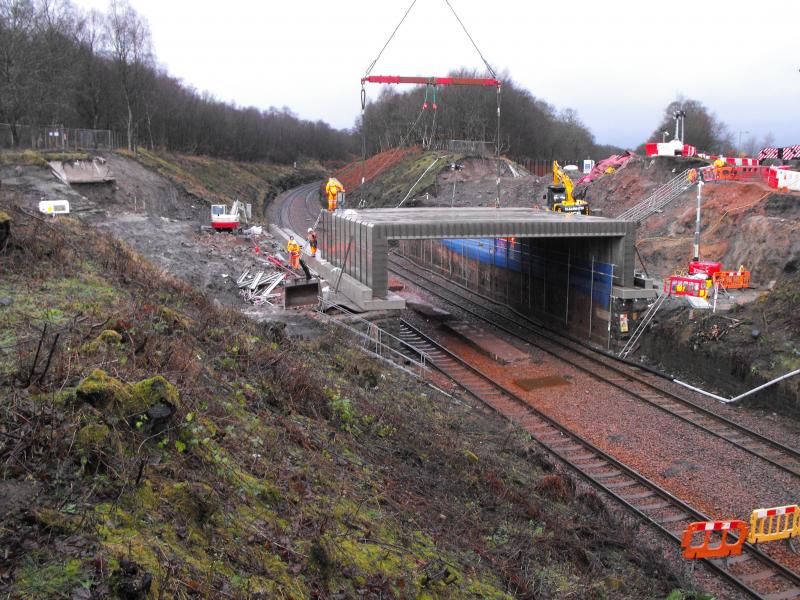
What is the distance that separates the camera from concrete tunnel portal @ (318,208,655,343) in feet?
85.6

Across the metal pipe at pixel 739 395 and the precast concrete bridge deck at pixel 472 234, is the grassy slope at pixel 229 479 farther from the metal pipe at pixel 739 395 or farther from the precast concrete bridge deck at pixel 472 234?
the precast concrete bridge deck at pixel 472 234

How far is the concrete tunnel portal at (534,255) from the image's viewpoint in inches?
1027

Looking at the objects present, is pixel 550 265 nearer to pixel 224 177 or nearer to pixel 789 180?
pixel 789 180

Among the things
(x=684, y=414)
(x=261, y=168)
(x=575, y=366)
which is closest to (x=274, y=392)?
(x=684, y=414)

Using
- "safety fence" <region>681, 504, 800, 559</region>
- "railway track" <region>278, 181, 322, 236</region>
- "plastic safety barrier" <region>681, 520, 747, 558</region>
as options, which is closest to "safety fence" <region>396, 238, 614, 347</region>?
"safety fence" <region>681, 504, 800, 559</region>

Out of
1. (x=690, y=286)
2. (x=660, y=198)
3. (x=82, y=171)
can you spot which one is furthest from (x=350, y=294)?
(x=82, y=171)

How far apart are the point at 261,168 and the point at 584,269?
267 ft

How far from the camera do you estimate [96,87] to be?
6500 cm

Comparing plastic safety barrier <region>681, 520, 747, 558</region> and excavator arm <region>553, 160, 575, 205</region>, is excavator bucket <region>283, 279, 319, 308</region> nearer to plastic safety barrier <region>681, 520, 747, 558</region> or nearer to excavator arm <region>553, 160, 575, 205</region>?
plastic safety barrier <region>681, 520, 747, 558</region>

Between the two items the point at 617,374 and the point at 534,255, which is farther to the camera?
the point at 534,255

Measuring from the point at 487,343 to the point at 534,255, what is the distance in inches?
269

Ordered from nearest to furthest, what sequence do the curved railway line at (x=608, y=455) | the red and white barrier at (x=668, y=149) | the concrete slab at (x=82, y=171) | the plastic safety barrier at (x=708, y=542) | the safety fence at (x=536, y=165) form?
1. the curved railway line at (x=608, y=455)
2. the plastic safety barrier at (x=708, y=542)
3. the concrete slab at (x=82, y=171)
4. the red and white barrier at (x=668, y=149)
5. the safety fence at (x=536, y=165)

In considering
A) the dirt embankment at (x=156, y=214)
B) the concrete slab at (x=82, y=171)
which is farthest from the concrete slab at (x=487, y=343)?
the concrete slab at (x=82, y=171)

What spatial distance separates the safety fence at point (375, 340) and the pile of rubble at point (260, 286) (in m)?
3.25
